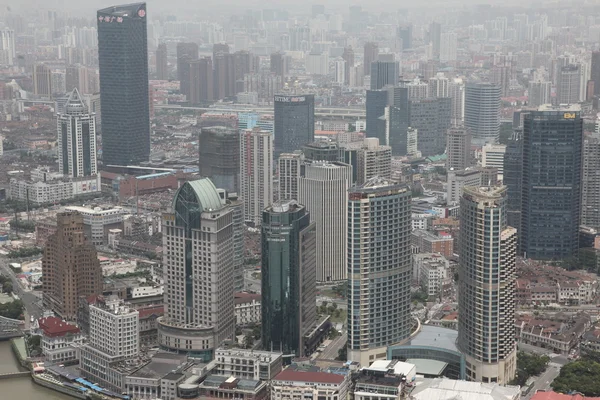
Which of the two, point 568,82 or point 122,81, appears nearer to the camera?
point 122,81

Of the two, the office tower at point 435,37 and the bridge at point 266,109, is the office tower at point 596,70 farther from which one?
the bridge at point 266,109

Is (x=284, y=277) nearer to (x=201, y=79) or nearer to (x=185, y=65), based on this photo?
(x=201, y=79)

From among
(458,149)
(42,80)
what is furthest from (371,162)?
(42,80)

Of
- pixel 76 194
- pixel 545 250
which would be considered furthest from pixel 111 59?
pixel 545 250

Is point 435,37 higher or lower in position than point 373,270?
higher

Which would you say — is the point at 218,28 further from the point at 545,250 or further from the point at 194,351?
the point at 194,351

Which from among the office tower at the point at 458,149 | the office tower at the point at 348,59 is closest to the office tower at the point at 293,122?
the office tower at the point at 458,149
